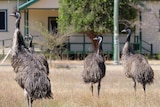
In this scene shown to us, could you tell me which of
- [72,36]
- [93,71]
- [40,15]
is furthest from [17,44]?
[40,15]

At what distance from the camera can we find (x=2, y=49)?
1476 inches

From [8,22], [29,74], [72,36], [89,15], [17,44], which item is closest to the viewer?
→ [29,74]

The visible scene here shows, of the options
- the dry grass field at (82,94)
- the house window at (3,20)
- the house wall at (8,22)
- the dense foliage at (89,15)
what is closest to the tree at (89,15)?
the dense foliage at (89,15)

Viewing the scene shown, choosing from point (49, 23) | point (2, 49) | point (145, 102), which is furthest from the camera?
point (49, 23)

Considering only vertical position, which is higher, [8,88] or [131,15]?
[131,15]

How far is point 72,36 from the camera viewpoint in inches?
1519

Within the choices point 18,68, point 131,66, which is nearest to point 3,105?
point 18,68

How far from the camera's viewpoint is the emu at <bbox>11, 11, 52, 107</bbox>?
37.2ft

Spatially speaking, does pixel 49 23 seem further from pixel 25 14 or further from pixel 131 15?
pixel 131 15

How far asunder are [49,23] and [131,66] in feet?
81.3

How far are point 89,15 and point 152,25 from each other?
6.49m

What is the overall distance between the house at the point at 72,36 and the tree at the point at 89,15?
1640 millimetres

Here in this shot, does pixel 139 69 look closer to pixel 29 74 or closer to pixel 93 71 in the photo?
pixel 93 71

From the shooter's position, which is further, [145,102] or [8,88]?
[8,88]
